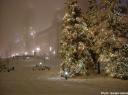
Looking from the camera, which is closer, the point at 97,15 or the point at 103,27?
the point at 103,27

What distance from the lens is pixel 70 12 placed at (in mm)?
32688

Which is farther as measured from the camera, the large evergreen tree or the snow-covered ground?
the large evergreen tree

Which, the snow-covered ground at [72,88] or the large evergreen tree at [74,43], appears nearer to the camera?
the snow-covered ground at [72,88]

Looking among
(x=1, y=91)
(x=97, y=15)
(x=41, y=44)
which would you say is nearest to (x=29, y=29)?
(x=41, y=44)

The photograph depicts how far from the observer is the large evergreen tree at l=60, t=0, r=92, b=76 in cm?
3184

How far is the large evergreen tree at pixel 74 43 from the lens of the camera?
31.8m

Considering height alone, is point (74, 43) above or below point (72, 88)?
above

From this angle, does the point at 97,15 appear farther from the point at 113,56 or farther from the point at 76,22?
the point at 113,56

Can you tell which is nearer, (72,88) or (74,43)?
(72,88)

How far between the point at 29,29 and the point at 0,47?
16.9m

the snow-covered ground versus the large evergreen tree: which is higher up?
the large evergreen tree

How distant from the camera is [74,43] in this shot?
32.2 m

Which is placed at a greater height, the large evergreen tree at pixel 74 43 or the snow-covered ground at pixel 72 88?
the large evergreen tree at pixel 74 43

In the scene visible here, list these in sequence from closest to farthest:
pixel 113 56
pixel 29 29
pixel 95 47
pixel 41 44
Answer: pixel 113 56 < pixel 95 47 < pixel 41 44 < pixel 29 29
